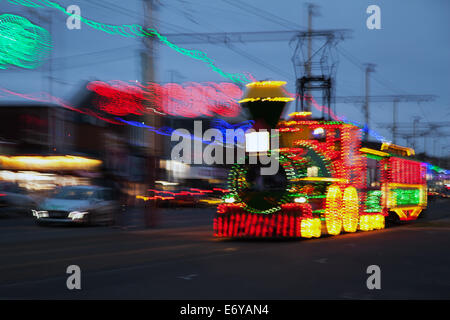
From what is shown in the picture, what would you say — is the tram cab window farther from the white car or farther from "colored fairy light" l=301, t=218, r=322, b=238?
the white car

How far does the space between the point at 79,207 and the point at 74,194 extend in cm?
115

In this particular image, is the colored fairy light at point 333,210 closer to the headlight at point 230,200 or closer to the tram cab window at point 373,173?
the headlight at point 230,200

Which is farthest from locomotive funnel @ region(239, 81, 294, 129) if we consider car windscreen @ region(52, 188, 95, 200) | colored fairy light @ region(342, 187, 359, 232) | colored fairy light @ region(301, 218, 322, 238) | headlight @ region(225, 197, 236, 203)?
car windscreen @ region(52, 188, 95, 200)

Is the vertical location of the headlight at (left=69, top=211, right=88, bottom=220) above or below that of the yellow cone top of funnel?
below

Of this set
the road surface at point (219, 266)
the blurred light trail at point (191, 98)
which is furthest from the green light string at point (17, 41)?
the road surface at point (219, 266)

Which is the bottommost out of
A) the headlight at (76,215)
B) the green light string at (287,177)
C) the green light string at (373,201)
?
the headlight at (76,215)

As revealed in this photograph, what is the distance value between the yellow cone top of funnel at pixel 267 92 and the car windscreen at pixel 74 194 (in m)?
8.54

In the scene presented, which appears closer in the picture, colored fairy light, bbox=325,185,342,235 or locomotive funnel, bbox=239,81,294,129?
locomotive funnel, bbox=239,81,294,129

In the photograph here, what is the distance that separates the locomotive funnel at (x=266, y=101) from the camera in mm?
16859

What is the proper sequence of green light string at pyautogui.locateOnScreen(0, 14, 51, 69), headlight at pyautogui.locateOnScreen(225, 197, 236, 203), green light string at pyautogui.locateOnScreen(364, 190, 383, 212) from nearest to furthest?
headlight at pyautogui.locateOnScreen(225, 197, 236, 203) < green light string at pyautogui.locateOnScreen(364, 190, 383, 212) < green light string at pyautogui.locateOnScreen(0, 14, 51, 69)

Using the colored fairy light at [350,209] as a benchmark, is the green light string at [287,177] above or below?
above

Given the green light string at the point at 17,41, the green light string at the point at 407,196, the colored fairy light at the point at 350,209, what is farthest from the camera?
the green light string at the point at 17,41

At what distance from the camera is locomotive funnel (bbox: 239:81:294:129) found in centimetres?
1686
